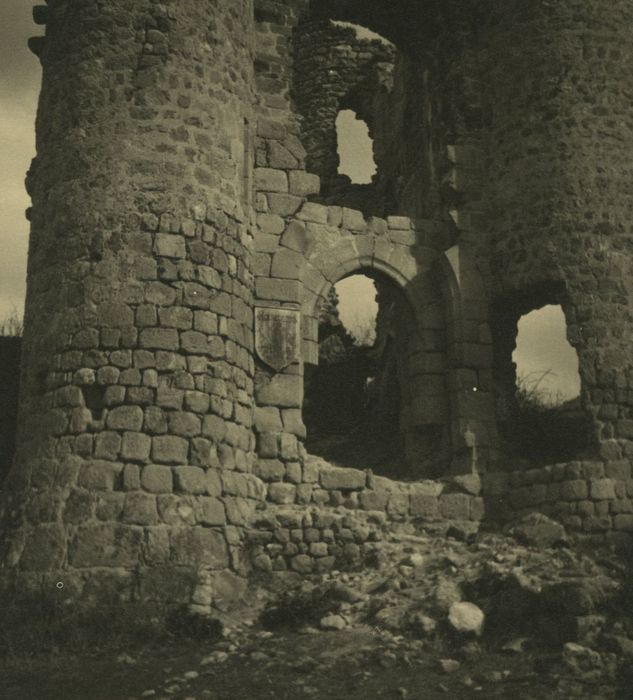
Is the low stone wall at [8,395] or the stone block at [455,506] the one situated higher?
the low stone wall at [8,395]

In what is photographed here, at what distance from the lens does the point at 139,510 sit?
9.09m

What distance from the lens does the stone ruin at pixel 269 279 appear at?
934cm

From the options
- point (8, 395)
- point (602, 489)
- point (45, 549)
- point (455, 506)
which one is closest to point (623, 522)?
point (602, 489)

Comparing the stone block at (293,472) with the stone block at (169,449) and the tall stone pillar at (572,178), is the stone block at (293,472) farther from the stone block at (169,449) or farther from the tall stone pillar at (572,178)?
the tall stone pillar at (572,178)

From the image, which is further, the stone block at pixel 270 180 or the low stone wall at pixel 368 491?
the stone block at pixel 270 180

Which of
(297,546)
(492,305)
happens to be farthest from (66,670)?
(492,305)

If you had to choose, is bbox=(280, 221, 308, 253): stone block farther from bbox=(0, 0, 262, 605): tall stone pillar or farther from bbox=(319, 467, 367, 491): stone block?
bbox=(319, 467, 367, 491): stone block

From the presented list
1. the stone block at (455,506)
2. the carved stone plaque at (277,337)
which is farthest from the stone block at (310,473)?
the stone block at (455,506)

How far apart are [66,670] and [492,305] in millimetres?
6182

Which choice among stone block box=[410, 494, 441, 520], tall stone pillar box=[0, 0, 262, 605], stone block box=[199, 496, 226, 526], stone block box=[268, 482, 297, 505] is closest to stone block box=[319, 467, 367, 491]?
stone block box=[268, 482, 297, 505]

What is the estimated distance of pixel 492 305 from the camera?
12125 millimetres

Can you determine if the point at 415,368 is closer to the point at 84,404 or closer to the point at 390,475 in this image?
the point at 390,475

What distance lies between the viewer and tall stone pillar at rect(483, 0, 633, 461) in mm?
11477

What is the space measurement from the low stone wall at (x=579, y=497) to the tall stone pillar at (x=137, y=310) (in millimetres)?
2799
